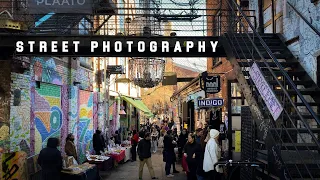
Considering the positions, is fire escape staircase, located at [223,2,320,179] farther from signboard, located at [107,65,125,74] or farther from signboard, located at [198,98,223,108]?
signboard, located at [107,65,125,74]

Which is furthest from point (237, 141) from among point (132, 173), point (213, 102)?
point (132, 173)

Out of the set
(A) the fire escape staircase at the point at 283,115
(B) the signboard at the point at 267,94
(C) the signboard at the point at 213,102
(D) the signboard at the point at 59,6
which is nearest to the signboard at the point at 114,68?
(C) the signboard at the point at 213,102

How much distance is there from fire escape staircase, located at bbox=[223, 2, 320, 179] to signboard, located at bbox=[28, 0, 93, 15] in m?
3.80

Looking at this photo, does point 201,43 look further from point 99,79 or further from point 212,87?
point 99,79

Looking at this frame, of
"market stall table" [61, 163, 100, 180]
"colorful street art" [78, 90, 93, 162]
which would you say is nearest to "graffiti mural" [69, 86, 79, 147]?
"colorful street art" [78, 90, 93, 162]

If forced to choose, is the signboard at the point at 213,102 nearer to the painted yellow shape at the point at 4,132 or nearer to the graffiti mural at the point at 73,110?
the graffiti mural at the point at 73,110

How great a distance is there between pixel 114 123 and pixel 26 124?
585 inches

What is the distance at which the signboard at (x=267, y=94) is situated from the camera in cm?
583

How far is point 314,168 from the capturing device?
A: 645 cm

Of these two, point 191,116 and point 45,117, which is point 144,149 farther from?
point 191,116

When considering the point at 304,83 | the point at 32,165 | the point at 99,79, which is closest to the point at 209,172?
the point at 304,83

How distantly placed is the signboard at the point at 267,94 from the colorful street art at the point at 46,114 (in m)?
7.27

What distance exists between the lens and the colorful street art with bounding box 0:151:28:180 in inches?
379

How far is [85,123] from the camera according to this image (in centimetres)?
1767
